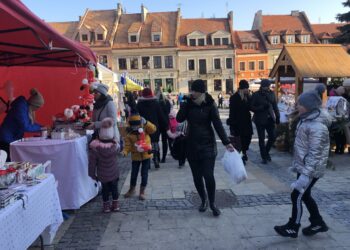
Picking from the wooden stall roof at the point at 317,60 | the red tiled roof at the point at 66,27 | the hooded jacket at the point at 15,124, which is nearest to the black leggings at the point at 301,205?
the hooded jacket at the point at 15,124

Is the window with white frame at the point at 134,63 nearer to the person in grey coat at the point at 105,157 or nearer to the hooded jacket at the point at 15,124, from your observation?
the hooded jacket at the point at 15,124

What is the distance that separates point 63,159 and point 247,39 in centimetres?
4857

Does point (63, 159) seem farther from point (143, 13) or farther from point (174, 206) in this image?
point (143, 13)

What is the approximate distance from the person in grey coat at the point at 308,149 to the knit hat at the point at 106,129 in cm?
237

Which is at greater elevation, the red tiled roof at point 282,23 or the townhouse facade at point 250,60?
the red tiled roof at point 282,23

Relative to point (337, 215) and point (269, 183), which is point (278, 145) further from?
point (337, 215)

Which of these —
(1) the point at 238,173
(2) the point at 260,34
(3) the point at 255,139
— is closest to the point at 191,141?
(1) the point at 238,173

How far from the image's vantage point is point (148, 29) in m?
49.3

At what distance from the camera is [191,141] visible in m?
4.76

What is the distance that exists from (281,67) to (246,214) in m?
8.38

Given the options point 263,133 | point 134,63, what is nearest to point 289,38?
point 134,63

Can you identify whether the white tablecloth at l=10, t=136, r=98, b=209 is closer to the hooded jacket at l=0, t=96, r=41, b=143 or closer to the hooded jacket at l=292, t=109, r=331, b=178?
the hooded jacket at l=0, t=96, r=41, b=143

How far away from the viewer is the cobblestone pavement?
428 cm

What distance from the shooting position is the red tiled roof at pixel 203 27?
1927 inches
